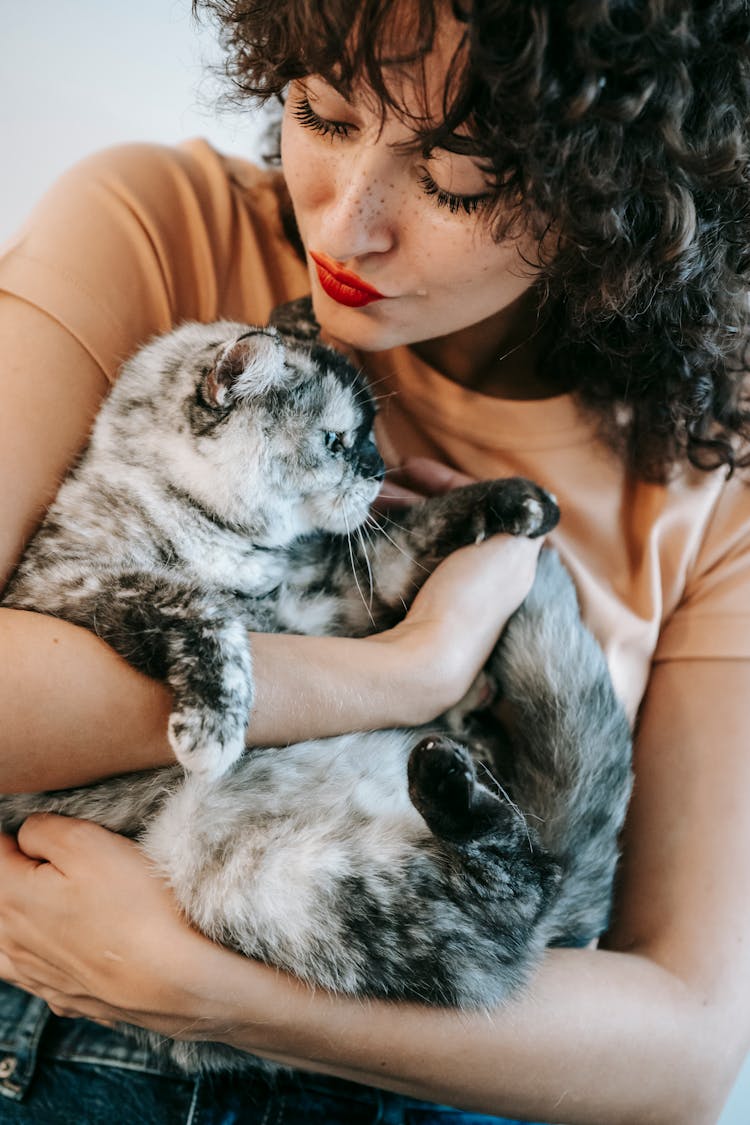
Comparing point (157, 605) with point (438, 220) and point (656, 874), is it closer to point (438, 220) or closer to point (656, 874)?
point (438, 220)

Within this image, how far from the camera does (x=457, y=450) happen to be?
3.94 ft

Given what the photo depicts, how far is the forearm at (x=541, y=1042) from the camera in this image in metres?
0.85

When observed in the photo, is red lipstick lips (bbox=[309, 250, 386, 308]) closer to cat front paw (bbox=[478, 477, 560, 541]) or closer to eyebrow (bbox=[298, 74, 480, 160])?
eyebrow (bbox=[298, 74, 480, 160])

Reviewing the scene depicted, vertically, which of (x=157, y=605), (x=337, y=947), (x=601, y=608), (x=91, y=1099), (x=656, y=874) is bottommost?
(x=91, y=1099)

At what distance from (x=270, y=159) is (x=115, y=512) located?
0.64 m

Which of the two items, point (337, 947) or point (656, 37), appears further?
point (337, 947)

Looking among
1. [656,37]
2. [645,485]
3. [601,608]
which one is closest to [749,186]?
[656,37]

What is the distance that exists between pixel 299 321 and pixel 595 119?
512 mm

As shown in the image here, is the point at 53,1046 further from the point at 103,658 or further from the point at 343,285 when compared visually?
the point at 343,285

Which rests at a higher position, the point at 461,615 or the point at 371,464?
the point at 371,464

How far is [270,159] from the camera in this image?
4.26 feet

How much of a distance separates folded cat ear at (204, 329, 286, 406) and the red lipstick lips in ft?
0.29

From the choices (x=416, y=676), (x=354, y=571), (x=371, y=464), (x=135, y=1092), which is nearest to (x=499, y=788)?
(x=416, y=676)

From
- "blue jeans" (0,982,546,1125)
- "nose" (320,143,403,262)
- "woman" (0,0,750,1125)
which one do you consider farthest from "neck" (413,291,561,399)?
"blue jeans" (0,982,546,1125)
